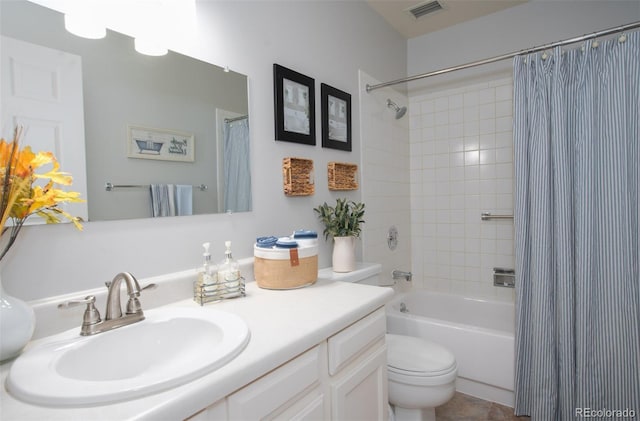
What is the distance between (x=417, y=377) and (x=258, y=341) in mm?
994

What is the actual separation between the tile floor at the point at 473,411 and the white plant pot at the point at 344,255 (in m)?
0.99

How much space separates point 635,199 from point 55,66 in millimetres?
2334

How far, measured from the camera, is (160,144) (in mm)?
1162

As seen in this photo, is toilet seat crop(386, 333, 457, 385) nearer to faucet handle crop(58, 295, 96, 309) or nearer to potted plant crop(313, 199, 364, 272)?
potted plant crop(313, 199, 364, 272)

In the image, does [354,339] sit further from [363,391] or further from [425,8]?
[425,8]

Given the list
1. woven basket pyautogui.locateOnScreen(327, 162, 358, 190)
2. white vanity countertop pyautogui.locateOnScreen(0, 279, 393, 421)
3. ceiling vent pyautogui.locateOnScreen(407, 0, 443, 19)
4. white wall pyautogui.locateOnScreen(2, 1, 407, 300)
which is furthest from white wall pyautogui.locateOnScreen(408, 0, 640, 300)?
white vanity countertop pyautogui.locateOnScreen(0, 279, 393, 421)

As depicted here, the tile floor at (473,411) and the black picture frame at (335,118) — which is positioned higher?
the black picture frame at (335,118)

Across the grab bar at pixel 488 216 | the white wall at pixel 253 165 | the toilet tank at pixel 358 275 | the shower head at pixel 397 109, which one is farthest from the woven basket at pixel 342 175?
the grab bar at pixel 488 216

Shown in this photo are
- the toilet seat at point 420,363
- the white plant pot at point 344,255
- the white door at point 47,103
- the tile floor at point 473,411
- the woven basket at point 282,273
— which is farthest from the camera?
the tile floor at point 473,411

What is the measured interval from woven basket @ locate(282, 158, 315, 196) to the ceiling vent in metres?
1.45

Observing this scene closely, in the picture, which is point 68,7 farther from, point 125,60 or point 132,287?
point 132,287

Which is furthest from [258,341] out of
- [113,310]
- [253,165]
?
[253,165]

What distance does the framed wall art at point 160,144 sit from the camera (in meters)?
1.09

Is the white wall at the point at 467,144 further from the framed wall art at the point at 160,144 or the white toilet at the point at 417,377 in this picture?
the framed wall art at the point at 160,144
